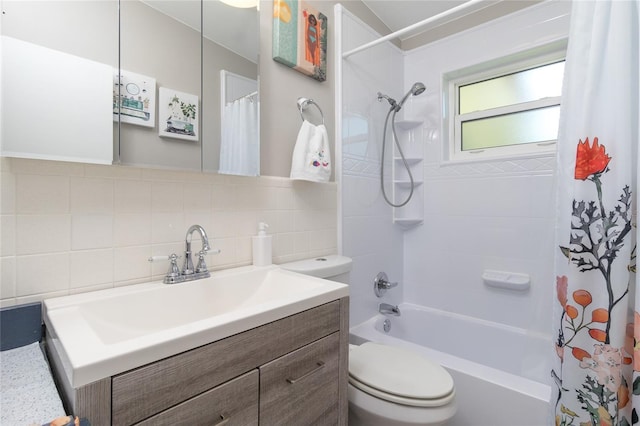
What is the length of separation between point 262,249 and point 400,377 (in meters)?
0.70

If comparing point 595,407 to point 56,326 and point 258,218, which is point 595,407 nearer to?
point 258,218

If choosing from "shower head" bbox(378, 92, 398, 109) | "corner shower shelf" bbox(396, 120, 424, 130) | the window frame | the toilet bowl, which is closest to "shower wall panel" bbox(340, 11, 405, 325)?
"shower head" bbox(378, 92, 398, 109)

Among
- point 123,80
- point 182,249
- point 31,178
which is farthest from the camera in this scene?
point 182,249

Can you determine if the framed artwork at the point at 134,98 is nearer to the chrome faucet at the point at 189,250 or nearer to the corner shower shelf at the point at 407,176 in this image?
the chrome faucet at the point at 189,250

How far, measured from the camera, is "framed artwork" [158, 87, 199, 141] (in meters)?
1.00

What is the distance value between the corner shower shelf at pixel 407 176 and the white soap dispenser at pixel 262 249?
1228 mm

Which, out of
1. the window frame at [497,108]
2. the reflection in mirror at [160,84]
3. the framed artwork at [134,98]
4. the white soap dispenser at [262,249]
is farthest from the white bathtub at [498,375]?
the framed artwork at [134,98]

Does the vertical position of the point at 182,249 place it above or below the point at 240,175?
below

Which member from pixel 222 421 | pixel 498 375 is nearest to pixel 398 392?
pixel 498 375

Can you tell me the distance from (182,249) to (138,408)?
0.59m

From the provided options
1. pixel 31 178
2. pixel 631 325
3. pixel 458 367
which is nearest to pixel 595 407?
pixel 631 325

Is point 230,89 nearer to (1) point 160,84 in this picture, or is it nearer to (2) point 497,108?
(1) point 160,84

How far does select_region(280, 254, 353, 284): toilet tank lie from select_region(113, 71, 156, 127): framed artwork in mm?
741

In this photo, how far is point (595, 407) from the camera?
3.03 feet
